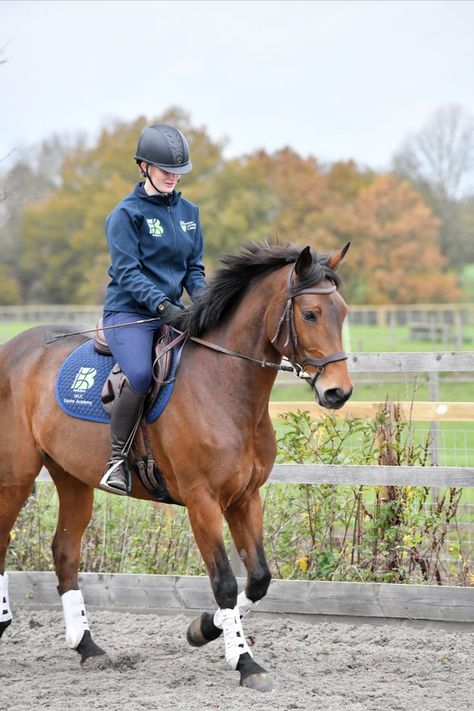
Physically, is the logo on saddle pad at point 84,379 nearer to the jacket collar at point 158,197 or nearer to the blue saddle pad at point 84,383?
the blue saddle pad at point 84,383

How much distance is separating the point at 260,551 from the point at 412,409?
1.76 m

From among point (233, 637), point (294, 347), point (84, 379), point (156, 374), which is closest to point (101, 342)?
point (84, 379)

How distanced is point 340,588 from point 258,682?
1.46m

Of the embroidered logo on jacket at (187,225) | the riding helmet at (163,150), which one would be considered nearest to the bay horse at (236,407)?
the embroidered logo on jacket at (187,225)

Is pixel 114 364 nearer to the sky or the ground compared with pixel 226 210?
nearer to the ground

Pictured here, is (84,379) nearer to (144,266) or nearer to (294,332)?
(144,266)

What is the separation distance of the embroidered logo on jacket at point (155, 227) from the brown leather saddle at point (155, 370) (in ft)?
1.79

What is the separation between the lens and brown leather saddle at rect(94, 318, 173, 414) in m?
5.29

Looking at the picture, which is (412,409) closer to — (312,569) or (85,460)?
(312,569)

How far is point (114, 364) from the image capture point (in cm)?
566

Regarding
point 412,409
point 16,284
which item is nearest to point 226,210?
point 16,284

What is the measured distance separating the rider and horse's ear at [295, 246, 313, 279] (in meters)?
0.82

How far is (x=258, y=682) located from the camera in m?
4.97

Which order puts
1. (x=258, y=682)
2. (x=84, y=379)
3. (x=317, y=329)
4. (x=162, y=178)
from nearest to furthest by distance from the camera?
(x=317, y=329) < (x=258, y=682) < (x=162, y=178) < (x=84, y=379)
